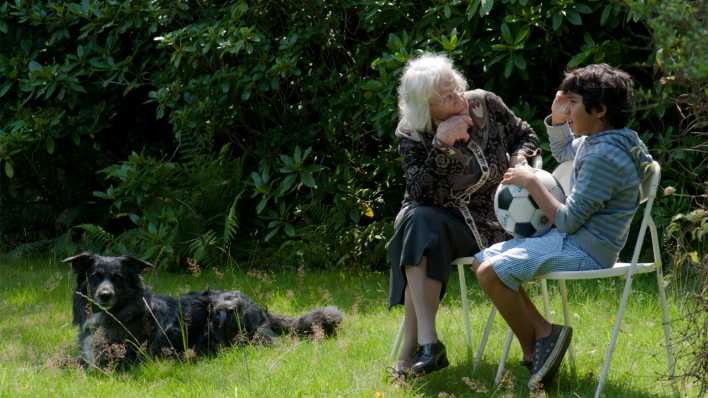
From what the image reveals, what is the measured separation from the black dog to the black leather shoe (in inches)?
35.7

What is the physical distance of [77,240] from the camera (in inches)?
351

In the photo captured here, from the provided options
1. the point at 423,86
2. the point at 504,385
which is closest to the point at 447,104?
the point at 423,86

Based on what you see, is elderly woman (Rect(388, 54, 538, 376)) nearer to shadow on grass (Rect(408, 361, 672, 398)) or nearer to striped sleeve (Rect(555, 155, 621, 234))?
shadow on grass (Rect(408, 361, 672, 398))

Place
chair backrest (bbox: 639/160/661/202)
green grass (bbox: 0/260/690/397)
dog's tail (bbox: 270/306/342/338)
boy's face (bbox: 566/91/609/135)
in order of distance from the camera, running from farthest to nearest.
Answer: dog's tail (bbox: 270/306/342/338) → green grass (bbox: 0/260/690/397) → boy's face (bbox: 566/91/609/135) → chair backrest (bbox: 639/160/661/202)

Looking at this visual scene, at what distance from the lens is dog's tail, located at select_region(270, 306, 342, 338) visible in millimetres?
5367

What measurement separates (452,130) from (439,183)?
26 centimetres

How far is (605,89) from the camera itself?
393 cm

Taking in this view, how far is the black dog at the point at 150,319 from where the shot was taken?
500 cm

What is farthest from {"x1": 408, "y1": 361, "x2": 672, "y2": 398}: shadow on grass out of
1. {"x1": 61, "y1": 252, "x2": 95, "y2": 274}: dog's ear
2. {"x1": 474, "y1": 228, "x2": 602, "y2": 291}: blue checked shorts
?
{"x1": 61, "y1": 252, "x2": 95, "y2": 274}: dog's ear

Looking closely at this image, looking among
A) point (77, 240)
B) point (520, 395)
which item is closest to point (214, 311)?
point (520, 395)

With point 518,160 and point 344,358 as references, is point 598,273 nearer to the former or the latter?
point 518,160

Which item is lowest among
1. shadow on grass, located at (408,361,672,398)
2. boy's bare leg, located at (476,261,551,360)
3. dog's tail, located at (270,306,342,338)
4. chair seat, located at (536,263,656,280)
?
shadow on grass, located at (408,361,672,398)

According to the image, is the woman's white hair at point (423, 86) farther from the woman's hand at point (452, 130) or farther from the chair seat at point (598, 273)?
the chair seat at point (598, 273)

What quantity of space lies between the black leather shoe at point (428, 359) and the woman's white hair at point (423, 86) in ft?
3.50
